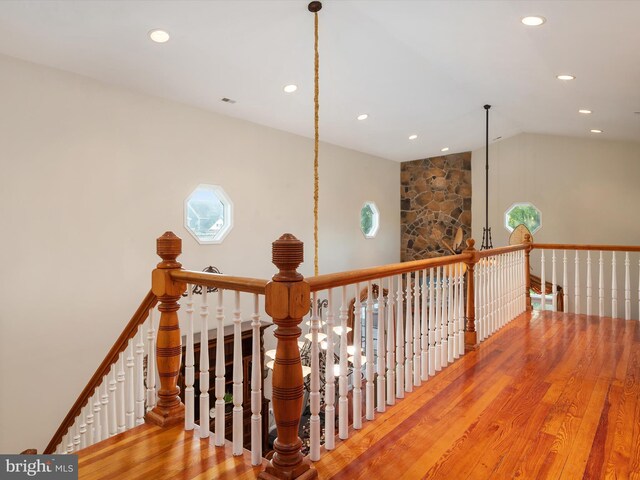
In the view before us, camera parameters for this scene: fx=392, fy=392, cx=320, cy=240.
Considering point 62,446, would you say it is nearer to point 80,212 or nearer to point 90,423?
point 90,423

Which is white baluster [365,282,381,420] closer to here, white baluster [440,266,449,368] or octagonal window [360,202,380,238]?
white baluster [440,266,449,368]

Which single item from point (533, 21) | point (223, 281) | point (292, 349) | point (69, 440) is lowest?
point (69, 440)

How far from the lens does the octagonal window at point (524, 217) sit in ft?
26.2

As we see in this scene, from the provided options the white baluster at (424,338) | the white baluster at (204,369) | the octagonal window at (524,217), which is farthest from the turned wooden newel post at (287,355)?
the octagonal window at (524,217)

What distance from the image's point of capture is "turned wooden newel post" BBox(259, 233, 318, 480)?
154cm

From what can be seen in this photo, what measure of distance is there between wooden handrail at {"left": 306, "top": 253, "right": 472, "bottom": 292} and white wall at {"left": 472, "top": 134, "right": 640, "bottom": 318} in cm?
607

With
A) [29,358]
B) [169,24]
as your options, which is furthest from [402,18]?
[29,358]

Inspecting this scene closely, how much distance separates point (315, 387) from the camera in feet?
5.79

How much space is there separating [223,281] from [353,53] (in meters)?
3.42

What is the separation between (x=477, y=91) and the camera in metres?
5.42

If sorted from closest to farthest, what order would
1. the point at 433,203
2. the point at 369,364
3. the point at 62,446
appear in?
the point at 369,364, the point at 62,446, the point at 433,203

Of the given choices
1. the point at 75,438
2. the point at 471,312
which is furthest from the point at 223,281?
the point at 471,312

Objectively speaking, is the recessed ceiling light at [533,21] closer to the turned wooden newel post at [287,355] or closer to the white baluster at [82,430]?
the turned wooden newel post at [287,355]

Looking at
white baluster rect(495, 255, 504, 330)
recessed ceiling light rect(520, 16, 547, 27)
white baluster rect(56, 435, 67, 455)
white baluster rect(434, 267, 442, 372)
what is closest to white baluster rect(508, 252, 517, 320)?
white baluster rect(495, 255, 504, 330)
